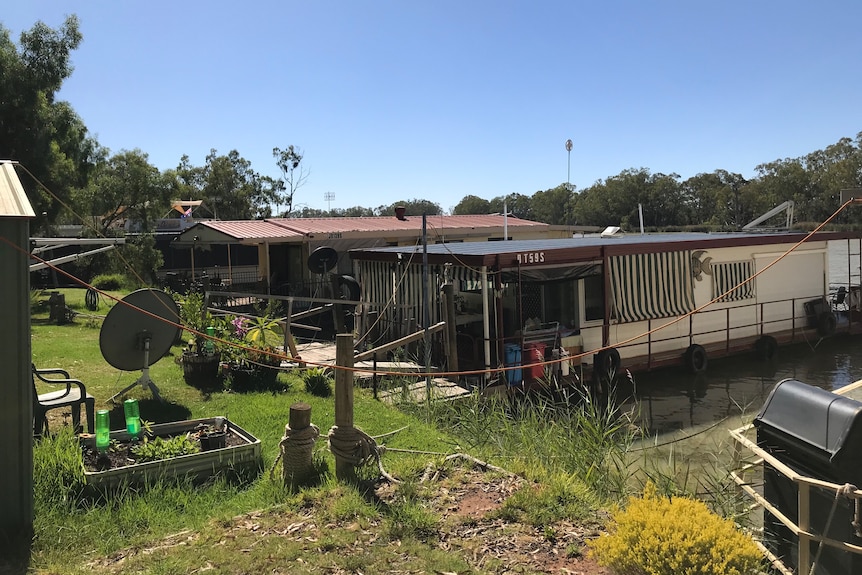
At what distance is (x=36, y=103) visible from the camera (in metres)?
16.2

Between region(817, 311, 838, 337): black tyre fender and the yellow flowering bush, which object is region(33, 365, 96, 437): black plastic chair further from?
region(817, 311, 838, 337): black tyre fender

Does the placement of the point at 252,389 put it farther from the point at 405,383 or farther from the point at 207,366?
the point at 405,383

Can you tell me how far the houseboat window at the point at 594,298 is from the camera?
12.8 metres

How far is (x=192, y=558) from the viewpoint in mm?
3799

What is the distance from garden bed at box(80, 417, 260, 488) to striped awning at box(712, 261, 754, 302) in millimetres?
12154

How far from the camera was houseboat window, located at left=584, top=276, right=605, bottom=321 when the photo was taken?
12797 mm

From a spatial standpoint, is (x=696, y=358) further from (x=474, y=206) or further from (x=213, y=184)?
(x=474, y=206)

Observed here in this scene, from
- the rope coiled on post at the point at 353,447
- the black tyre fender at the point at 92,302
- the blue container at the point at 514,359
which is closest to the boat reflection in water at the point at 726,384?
the blue container at the point at 514,359

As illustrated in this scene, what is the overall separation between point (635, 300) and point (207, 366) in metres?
8.26

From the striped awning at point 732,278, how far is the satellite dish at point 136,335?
1166 cm

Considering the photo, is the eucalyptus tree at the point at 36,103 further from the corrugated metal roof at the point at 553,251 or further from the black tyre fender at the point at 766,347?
the black tyre fender at the point at 766,347

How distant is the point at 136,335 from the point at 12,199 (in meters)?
4.02

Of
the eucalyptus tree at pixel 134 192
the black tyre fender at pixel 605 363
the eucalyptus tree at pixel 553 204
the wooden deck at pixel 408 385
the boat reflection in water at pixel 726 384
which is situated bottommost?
the boat reflection in water at pixel 726 384

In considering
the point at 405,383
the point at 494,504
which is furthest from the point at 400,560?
the point at 405,383
